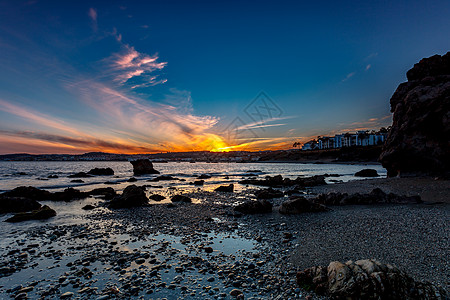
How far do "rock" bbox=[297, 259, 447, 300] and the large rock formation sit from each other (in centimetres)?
3173

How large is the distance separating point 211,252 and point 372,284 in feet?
17.6

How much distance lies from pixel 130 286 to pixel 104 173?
59946 mm

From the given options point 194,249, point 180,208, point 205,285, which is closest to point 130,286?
point 205,285

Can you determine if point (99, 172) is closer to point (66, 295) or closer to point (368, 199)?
point (66, 295)

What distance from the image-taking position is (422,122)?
2894 centimetres

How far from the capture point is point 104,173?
190ft

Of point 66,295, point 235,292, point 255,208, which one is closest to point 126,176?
point 255,208

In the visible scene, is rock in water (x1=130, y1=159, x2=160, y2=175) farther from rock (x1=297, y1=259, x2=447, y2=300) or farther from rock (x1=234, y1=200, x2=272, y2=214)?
rock (x1=297, y1=259, x2=447, y2=300)

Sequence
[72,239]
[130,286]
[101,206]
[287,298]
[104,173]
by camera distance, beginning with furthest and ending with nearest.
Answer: [104,173] < [101,206] < [72,239] < [130,286] < [287,298]

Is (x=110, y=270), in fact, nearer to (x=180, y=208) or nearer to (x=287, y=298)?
(x=287, y=298)

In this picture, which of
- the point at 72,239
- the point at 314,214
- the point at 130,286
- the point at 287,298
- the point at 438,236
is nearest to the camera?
the point at 287,298

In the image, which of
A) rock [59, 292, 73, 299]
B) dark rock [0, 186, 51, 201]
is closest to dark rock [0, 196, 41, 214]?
dark rock [0, 186, 51, 201]

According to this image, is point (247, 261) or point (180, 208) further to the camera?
point (180, 208)

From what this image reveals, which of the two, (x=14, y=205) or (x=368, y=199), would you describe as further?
(x=14, y=205)
